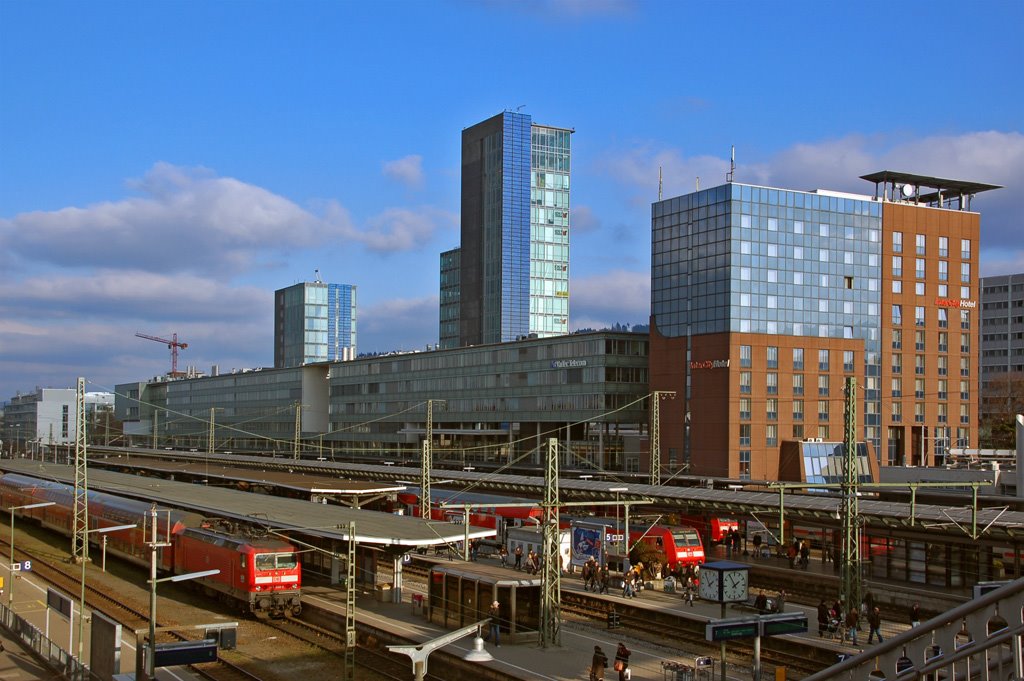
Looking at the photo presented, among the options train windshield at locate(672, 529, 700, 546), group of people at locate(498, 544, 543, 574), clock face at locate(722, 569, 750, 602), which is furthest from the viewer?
train windshield at locate(672, 529, 700, 546)

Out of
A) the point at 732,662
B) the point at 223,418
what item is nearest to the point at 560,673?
the point at 732,662

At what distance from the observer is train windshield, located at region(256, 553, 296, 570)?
36.8 m

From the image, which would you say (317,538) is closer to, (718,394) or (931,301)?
(718,394)

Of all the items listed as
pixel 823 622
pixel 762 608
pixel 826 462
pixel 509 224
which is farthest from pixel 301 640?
pixel 509 224

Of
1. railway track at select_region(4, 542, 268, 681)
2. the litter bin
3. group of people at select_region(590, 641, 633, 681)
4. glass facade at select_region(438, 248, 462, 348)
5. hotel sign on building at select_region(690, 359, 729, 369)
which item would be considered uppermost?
glass facade at select_region(438, 248, 462, 348)

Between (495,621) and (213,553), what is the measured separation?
13.3 meters

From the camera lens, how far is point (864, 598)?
39.9 metres

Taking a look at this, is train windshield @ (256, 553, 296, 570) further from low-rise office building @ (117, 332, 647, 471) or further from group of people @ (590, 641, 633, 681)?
low-rise office building @ (117, 332, 647, 471)

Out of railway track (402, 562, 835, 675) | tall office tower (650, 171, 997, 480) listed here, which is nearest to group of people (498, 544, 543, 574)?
railway track (402, 562, 835, 675)

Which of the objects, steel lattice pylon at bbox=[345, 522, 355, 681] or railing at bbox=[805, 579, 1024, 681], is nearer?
railing at bbox=[805, 579, 1024, 681]

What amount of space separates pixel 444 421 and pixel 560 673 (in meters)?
82.7

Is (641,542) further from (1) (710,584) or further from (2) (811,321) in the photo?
(2) (811,321)

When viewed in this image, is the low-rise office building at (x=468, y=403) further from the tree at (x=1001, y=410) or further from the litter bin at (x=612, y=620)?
the tree at (x=1001, y=410)

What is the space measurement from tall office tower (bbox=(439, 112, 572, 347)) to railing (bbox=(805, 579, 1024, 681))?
520 feet
